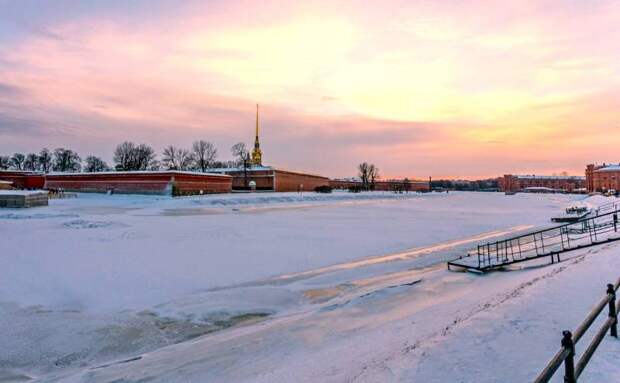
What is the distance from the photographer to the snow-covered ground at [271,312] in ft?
19.5

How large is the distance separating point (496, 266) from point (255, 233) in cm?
1260

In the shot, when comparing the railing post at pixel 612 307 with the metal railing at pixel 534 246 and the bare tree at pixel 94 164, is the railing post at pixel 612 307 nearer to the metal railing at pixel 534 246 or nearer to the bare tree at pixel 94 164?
the metal railing at pixel 534 246

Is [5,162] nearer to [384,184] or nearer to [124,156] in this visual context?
[124,156]

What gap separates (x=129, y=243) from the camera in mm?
17484

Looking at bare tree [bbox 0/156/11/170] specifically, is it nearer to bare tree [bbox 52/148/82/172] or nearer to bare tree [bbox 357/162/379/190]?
bare tree [bbox 52/148/82/172]

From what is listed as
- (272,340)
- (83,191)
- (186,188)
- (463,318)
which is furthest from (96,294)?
(83,191)

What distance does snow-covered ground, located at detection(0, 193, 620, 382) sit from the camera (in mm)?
5957

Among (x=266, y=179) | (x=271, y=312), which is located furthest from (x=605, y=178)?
(x=271, y=312)

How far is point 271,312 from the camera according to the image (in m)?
9.66

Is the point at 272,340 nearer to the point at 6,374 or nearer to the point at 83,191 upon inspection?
the point at 6,374

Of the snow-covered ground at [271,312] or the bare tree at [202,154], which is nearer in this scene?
the snow-covered ground at [271,312]

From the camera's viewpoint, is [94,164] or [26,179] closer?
[26,179]

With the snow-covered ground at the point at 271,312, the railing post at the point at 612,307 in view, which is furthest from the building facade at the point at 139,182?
the railing post at the point at 612,307

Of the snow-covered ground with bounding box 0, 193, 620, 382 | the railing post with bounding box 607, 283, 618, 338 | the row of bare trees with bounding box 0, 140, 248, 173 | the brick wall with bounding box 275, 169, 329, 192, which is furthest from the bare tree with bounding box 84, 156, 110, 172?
the railing post with bounding box 607, 283, 618, 338
